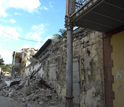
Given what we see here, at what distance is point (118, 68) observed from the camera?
466 centimetres

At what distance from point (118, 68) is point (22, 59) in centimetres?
3051

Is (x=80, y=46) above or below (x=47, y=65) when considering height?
above

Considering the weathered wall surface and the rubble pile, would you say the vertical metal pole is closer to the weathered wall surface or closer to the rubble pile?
the weathered wall surface

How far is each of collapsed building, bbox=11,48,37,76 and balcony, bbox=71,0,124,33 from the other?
25.5m

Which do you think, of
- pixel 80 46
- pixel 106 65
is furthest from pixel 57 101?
pixel 106 65

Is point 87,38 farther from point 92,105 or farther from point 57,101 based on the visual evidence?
point 57,101

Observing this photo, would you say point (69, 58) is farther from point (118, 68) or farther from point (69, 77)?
point (118, 68)

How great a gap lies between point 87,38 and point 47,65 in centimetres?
511

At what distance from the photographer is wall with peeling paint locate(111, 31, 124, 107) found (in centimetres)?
447

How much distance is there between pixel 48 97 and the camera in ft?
25.3

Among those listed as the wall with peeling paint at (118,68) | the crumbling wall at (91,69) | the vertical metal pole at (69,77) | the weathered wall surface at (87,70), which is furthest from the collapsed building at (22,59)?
the wall with peeling paint at (118,68)

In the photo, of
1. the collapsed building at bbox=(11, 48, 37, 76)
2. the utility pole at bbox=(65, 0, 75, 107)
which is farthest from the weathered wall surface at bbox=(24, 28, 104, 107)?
the collapsed building at bbox=(11, 48, 37, 76)

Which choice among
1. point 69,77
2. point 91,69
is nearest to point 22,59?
point 91,69

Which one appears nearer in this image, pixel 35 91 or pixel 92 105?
pixel 92 105
